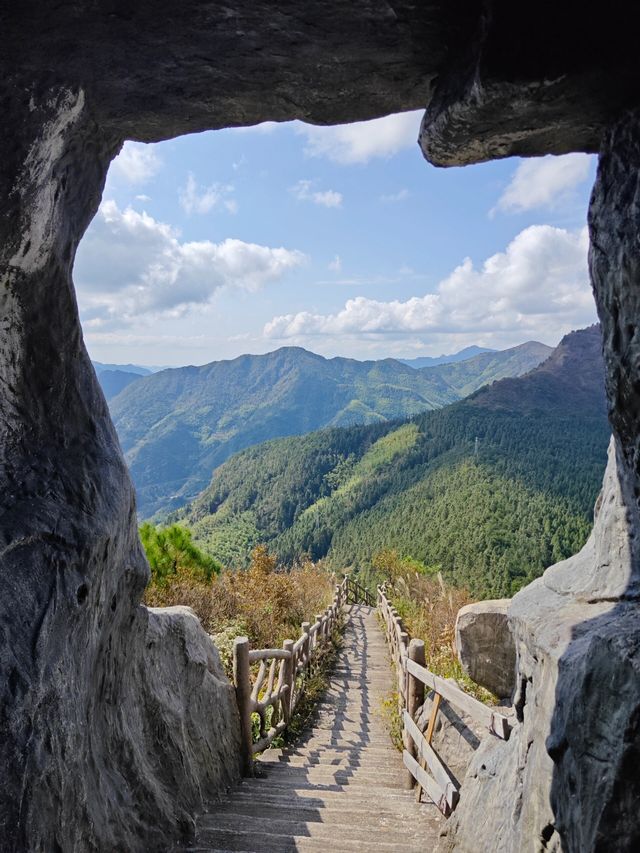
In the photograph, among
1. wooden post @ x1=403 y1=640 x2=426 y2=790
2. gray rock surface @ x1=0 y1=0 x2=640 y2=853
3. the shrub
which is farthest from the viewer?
the shrub

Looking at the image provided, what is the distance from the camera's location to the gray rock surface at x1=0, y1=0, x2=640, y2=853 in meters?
2.62

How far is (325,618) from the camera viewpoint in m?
A: 12.9

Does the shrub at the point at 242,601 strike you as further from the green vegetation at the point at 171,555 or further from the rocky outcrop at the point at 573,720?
the rocky outcrop at the point at 573,720

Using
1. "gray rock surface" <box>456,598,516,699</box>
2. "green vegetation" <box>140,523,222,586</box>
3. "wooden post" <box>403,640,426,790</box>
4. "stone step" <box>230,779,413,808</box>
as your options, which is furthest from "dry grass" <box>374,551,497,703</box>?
"green vegetation" <box>140,523,222,586</box>

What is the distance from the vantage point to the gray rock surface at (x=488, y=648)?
679cm

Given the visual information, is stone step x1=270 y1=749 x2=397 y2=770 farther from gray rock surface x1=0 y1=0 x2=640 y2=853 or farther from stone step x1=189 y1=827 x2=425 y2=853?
gray rock surface x1=0 y1=0 x2=640 y2=853

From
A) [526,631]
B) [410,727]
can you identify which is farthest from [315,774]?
[526,631]

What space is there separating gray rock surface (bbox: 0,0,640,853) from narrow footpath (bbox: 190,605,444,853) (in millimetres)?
554

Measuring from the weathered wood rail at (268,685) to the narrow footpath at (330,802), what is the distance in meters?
0.30

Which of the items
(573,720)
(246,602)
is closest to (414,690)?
(573,720)

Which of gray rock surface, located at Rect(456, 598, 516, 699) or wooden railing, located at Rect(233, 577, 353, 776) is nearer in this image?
wooden railing, located at Rect(233, 577, 353, 776)

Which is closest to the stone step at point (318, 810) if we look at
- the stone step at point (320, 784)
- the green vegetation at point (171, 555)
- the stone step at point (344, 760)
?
the stone step at point (320, 784)

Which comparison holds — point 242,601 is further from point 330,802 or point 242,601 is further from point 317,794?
point 330,802

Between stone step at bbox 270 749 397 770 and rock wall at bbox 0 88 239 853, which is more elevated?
rock wall at bbox 0 88 239 853
